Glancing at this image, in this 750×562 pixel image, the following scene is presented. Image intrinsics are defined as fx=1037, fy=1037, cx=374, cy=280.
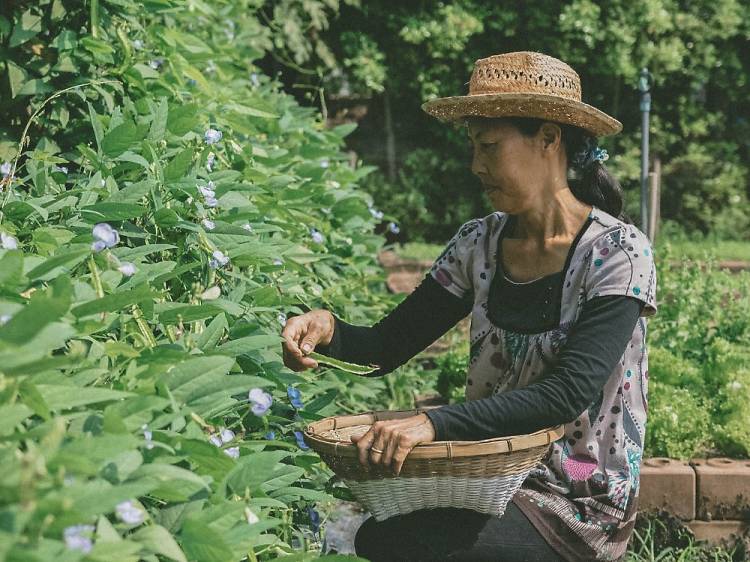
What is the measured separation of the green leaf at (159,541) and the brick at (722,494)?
217 cm

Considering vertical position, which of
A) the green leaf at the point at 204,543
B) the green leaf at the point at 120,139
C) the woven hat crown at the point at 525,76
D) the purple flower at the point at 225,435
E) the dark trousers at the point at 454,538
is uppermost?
the woven hat crown at the point at 525,76

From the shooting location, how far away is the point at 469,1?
9.39 m

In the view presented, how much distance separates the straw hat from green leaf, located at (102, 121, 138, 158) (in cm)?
76

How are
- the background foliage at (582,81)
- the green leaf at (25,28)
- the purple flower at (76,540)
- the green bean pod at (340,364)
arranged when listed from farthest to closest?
the background foliage at (582,81) < the green leaf at (25,28) < the green bean pod at (340,364) < the purple flower at (76,540)

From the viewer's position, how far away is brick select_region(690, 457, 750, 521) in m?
3.15

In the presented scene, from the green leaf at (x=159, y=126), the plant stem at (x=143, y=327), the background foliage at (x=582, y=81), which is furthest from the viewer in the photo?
the background foliage at (x=582, y=81)

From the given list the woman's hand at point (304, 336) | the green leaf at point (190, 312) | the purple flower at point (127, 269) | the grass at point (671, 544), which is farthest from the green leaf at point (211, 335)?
the grass at point (671, 544)

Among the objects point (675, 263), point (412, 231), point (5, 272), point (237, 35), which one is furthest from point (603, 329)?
point (412, 231)

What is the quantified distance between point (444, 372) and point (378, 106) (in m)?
6.24

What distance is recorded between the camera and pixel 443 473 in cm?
191

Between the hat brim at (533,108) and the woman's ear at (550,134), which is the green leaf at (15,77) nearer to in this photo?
the hat brim at (533,108)

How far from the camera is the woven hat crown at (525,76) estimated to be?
2381 millimetres

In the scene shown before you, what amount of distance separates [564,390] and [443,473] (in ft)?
1.19

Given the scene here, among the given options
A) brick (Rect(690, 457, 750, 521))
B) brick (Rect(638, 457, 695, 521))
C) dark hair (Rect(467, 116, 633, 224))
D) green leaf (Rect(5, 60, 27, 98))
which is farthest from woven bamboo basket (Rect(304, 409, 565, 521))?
green leaf (Rect(5, 60, 27, 98))
